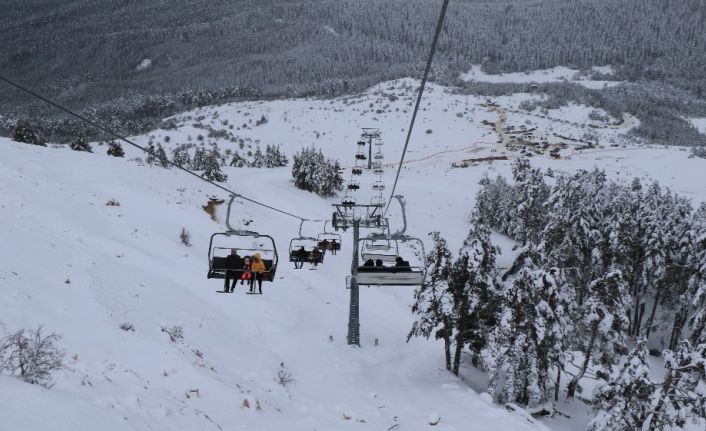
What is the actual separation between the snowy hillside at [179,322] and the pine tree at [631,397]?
434cm

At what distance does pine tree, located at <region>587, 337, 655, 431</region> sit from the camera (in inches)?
675

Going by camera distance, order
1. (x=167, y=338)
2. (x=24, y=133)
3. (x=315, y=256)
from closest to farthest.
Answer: (x=167, y=338)
(x=315, y=256)
(x=24, y=133)

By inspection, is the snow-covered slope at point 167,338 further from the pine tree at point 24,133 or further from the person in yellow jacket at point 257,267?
the pine tree at point 24,133

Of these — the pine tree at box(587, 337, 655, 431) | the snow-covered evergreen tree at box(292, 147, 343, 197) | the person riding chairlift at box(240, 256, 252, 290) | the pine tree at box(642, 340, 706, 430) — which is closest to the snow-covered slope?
the person riding chairlift at box(240, 256, 252, 290)

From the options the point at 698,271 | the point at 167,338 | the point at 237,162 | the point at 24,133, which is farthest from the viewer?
the point at 237,162

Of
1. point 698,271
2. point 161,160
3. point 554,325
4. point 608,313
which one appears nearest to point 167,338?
point 161,160

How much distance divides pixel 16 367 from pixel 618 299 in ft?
83.2

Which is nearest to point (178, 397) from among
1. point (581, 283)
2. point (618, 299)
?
point (618, 299)

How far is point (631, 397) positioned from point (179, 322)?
18322 millimetres

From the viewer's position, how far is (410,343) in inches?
1093

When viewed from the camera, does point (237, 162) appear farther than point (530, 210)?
Yes

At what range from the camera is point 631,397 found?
17.3 m

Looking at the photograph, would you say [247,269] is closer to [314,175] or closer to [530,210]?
[530,210]

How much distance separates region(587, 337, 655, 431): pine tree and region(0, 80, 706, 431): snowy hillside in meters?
4.34
